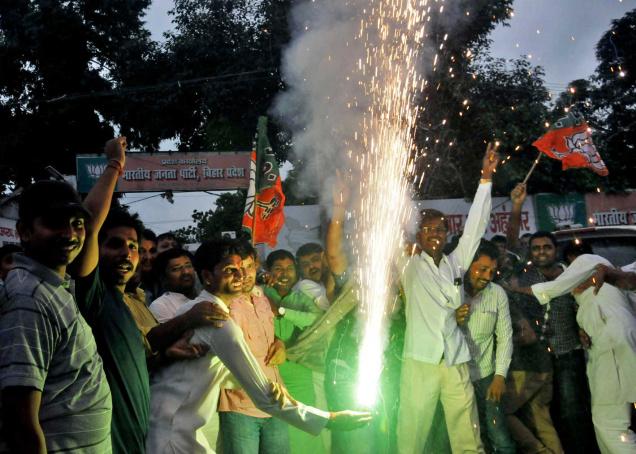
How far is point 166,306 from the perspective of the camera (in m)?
4.10

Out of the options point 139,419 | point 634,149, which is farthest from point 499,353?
point 634,149

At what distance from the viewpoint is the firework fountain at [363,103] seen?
672 centimetres

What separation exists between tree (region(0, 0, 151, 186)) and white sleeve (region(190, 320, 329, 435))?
69.9 feet

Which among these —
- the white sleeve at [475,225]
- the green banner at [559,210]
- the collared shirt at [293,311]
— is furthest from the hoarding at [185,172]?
the white sleeve at [475,225]

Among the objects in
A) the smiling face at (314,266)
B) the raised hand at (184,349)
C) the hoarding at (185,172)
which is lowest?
the raised hand at (184,349)

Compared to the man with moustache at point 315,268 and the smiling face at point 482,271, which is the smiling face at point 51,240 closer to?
the man with moustache at point 315,268

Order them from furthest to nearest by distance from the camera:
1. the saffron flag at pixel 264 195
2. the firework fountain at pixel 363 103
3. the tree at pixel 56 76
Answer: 1. the tree at pixel 56 76
2. the saffron flag at pixel 264 195
3. the firework fountain at pixel 363 103

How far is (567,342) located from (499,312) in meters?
0.72

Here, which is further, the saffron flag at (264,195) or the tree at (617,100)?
the tree at (617,100)

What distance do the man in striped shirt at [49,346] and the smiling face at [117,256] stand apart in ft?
2.21

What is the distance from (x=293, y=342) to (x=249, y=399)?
1034 millimetres

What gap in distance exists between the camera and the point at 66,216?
2.21m

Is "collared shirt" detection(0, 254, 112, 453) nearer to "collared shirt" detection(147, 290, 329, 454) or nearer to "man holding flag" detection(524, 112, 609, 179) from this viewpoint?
"collared shirt" detection(147, 290, 329, 454)

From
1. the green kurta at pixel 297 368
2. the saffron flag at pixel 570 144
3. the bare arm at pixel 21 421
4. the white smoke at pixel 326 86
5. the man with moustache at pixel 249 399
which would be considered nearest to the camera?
the bare arm at pixel 21 421
